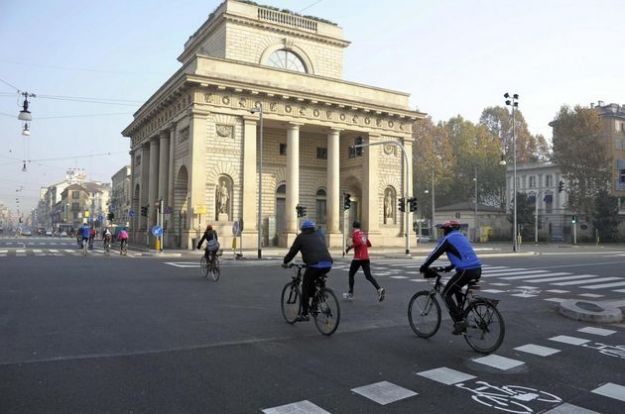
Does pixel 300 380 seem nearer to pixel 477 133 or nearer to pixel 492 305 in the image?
pixel 492 305

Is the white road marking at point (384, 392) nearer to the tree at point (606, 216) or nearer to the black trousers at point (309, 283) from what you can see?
the black trousers at point (309, 283)

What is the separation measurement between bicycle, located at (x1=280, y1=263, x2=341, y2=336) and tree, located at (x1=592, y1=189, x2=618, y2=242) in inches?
2485

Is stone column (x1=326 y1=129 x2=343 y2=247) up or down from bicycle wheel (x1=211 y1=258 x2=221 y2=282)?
up

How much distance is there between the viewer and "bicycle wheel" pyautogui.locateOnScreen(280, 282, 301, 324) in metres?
8.34

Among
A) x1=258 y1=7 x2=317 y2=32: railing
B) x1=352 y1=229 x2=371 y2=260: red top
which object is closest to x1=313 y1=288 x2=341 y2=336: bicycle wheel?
x1=352 y1=229 x2=371 y2=260: red top

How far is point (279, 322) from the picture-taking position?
8609mm

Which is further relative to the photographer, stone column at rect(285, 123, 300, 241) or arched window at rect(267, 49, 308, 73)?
arched window at rect(267, 49, 308, 73)

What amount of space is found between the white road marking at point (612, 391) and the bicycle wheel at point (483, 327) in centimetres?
137

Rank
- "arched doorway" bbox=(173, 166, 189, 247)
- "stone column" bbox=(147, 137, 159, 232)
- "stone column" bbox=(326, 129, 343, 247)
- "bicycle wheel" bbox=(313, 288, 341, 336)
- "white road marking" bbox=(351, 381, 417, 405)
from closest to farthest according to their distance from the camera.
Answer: "white road marking" bbox=(351, 381, 417, 405) → "bicycle wheel" bbox=(313, 288, 341, 336) → "arched doorway" bbox=(173, 166, 189, 247) → "stone column" bbox=(326, 129, 343, 247) → "stone column" bbox=(147, 137, 159, 232)

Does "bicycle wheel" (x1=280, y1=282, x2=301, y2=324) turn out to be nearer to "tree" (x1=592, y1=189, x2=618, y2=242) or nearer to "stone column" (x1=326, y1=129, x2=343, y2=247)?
"stone column" (x1=326, y1=129, x2=343, y2=247)

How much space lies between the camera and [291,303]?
27.8ft

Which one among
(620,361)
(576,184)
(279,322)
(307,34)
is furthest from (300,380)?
(576,184)

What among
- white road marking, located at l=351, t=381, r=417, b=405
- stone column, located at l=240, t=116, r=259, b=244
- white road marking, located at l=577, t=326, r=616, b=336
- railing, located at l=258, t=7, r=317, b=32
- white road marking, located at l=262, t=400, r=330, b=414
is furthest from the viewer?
railing, located at l=258, t=7, r=317, b=32

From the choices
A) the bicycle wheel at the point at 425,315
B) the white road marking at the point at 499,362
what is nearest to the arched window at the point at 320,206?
the bicycle wheel at the point at 425,315
